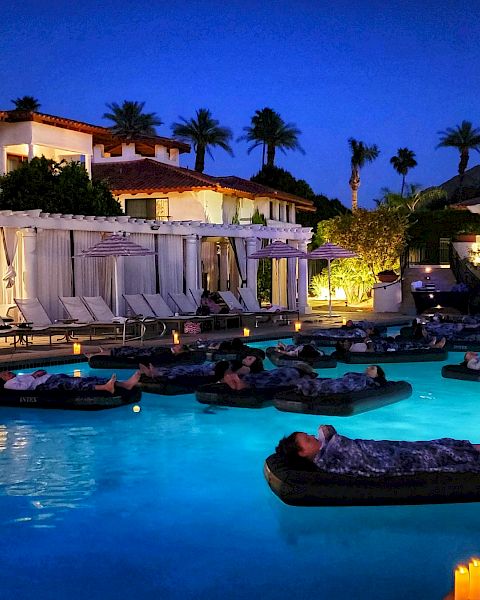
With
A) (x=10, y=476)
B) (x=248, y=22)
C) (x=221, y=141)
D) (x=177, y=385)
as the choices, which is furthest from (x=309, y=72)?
(x=10, y=476)

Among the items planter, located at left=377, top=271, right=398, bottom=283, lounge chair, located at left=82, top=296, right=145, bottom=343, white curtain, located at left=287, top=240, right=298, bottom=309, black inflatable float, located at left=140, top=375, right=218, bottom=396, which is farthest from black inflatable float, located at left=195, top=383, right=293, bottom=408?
planter, located at left=377, top=271, right=398, bottom=283

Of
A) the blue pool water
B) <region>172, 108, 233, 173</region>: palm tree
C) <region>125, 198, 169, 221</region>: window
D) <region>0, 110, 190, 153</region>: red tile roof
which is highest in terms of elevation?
<region>172, 108, 233, 173</region>: palm tree

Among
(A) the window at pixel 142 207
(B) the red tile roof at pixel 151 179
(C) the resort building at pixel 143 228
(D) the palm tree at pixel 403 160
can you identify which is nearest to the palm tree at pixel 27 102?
(C) the resort building at pixel 143 228

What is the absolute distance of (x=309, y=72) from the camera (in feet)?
157

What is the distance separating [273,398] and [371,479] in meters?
3.49

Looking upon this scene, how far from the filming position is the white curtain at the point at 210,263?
2803 cm

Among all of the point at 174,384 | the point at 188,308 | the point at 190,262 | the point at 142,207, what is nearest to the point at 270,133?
the point at 142,207

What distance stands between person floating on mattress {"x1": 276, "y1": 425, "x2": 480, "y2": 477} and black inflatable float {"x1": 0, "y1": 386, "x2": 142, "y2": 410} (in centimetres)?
365

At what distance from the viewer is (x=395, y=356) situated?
1318cm

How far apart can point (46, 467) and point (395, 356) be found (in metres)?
6.93

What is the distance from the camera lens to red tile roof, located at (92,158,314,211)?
1257 inches

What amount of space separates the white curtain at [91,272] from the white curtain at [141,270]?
476 mm

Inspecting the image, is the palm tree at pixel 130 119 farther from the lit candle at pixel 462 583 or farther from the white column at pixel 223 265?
the lit candle at pixel 462 583

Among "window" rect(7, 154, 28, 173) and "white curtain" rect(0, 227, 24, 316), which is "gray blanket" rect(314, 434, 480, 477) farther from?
"window" rect(7, 154, 28, 173)
